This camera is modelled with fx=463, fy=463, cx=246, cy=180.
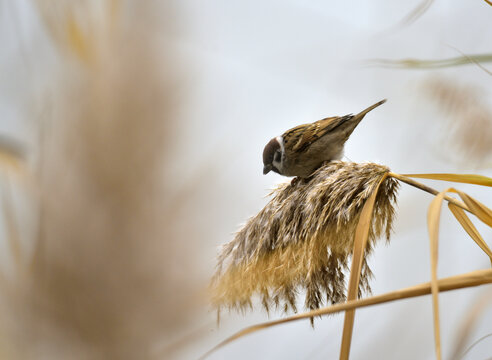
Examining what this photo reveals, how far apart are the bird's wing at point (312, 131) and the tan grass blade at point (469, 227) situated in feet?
3.39

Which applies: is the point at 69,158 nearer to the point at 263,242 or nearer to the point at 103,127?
the point at 103,127

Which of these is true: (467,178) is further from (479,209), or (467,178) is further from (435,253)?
(435,253)

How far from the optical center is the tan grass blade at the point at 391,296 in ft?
1.76

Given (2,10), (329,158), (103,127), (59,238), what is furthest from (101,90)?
(329,158)

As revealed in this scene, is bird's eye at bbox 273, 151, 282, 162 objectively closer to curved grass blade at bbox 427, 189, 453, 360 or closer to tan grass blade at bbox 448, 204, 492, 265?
tan grass blade at bbox 448, 204, 492, 265

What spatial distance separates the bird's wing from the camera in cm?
187

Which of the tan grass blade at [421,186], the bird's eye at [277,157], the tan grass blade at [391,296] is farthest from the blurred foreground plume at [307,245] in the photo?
the bird's eye at [277,157]

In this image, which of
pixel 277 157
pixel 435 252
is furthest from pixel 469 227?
pixel 277 157

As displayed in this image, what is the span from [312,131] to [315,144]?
6cm

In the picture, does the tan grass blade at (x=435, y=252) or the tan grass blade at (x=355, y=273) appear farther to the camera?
the tan grass blade at (x=355, y=273)

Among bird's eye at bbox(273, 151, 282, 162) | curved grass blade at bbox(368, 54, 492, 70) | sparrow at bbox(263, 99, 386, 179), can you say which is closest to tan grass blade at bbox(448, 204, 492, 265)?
curved grass blade at bbox(368, 54, 492, 70)

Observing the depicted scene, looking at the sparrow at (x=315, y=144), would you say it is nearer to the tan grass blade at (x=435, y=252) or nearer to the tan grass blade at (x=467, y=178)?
the tan grass blade at (x=467, y=178)

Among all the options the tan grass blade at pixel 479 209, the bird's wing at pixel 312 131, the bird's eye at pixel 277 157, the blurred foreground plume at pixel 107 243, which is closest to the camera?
the blurred foreground plume at pixel 107 243

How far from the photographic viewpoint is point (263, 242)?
39.1 inches
